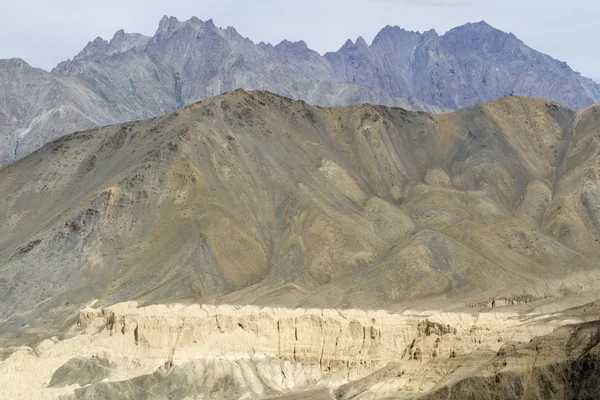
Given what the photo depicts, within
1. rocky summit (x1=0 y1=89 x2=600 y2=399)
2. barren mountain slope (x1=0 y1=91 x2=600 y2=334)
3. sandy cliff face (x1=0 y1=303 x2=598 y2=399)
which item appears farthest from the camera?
barren mountain slope (x1=0 y1=91 x2=600 y2=334)

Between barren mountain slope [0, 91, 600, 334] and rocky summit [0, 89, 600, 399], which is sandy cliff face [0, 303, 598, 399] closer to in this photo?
rocky summit [0, 89, 600, 399]

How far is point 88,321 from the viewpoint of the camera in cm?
9044

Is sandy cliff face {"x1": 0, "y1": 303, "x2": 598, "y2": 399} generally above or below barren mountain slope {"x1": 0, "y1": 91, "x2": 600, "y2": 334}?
below

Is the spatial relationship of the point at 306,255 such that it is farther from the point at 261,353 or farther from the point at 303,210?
the point at 261,353

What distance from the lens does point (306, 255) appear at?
124 metres

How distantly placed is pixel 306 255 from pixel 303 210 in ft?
32.1

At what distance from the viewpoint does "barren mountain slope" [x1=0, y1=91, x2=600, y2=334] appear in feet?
374

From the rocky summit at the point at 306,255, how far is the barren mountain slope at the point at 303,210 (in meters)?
0.34

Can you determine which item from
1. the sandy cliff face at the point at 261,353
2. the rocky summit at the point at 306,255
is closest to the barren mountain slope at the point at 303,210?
the rocky summit at the point at 306,255

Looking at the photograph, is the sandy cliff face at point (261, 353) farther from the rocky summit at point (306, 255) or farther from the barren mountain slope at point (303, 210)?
the barren mountain slope at point (303, 210)

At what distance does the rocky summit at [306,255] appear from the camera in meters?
69.4

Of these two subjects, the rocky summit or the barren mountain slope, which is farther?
the barren mountain slope

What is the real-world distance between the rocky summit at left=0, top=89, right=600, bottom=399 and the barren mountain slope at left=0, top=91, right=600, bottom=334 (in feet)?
1.12

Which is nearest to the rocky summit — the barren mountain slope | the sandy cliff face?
the sandy cliff face
